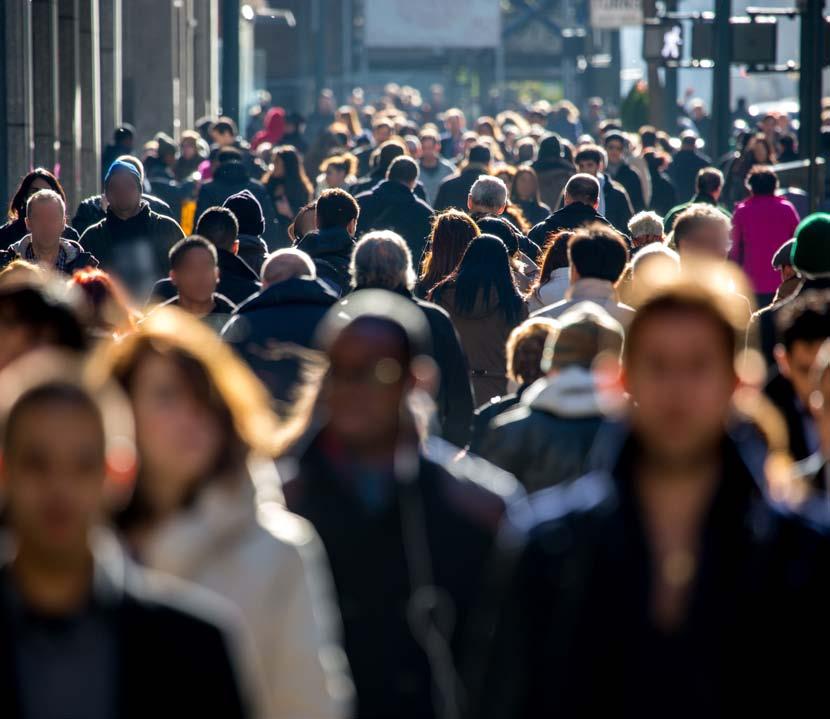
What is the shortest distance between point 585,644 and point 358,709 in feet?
3.05

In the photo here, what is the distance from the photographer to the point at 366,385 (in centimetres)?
418

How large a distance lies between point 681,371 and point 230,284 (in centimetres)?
662

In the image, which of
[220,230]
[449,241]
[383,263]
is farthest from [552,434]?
[449,241]

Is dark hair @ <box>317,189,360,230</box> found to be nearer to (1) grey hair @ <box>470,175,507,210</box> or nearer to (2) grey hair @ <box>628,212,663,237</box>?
(1) grey hair @ <box>470,175,507,210</box>

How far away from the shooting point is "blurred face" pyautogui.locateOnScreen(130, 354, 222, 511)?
13.3ft

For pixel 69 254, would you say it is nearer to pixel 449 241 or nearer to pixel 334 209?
pixel 334 209

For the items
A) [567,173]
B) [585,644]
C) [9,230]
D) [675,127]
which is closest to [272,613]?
[585,644]

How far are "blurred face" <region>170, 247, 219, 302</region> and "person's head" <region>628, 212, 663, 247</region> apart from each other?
372 cm

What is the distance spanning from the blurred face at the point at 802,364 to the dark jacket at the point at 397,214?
8.52 m

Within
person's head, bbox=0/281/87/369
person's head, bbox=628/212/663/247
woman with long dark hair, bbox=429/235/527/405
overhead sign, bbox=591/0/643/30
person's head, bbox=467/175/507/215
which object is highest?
overhead sign, bbox=591/0/643/30

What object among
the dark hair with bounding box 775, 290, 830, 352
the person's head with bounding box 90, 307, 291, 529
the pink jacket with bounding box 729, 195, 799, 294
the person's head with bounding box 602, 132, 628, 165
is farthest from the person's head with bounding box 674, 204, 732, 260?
the person's head with bounding box 602, 132, 628, 165

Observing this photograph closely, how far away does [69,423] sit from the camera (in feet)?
9.95

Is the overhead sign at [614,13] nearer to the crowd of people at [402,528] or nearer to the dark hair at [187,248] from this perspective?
the dark hair at [187,248]

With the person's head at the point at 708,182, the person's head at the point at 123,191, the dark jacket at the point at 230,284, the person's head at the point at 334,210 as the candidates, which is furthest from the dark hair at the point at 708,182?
the dark jacket at the point at 230,284
